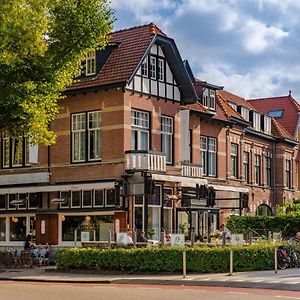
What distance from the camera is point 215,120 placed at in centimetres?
4216

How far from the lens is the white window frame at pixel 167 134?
36.0 meters

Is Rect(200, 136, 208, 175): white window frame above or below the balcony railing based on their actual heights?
Result: above

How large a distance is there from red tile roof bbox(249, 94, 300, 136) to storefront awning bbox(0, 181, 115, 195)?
26186 millimetres

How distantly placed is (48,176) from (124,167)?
4.58m

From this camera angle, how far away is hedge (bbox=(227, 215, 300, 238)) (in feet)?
132

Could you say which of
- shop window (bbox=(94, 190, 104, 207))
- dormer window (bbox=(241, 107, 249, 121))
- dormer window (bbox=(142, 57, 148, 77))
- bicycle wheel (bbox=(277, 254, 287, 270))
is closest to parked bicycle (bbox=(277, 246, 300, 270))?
bicycle wheel (bbox=(277, 254, 287, 270))

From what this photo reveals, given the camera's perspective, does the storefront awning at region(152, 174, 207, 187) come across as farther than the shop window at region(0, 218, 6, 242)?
No

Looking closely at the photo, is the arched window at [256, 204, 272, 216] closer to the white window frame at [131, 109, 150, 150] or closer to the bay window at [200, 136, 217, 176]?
the bay window at [200, 136, 217, 176]

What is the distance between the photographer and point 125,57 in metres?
34.3

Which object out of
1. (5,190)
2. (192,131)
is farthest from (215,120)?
(5,190)

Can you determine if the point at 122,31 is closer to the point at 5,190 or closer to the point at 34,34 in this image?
the point at 5,190

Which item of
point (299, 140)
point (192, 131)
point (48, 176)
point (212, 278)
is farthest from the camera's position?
point (299, 140)

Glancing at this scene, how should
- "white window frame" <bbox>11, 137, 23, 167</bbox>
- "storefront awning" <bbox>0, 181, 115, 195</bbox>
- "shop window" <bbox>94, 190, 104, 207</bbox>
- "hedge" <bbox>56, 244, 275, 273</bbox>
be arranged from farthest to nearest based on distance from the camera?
"white window frame" <bbox>11, 137, 23, 167</bbox> < "shop window" <bbox>94, 190, 104, 207</bbox> < "storefront awning" <bbox>0, 181, 115, 195</bbox> < "hedge" <bbox>56, 244, 275, 273</bbox>

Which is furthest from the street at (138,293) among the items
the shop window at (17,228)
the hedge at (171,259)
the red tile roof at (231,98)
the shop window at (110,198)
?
the red tile roof at (231,98)
